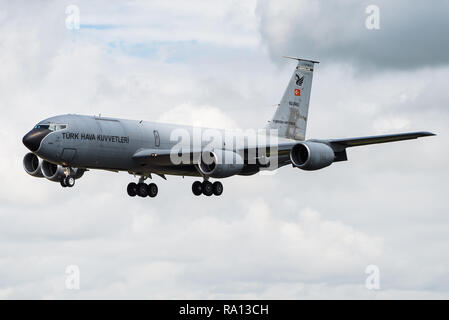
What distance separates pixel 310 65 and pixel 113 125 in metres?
21.2

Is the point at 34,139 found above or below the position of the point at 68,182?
above

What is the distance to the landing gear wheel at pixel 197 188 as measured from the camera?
70062 millimetres

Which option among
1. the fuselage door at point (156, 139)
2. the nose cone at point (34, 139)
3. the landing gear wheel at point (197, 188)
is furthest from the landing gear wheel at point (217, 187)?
the nose cone at point (34, 139)

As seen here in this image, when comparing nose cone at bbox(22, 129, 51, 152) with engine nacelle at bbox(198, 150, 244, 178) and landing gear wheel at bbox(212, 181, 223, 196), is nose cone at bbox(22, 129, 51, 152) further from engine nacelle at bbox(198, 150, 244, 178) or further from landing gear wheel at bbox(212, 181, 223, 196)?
landing gear wheel at bbox(212, 181, 223, 196)

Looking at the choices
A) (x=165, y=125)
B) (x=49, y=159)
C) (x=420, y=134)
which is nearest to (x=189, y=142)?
(x=165, y=125)

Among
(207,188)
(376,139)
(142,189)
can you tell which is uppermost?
(376,139)

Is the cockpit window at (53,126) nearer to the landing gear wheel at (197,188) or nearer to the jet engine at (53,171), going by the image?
the jet engine at (53,171)

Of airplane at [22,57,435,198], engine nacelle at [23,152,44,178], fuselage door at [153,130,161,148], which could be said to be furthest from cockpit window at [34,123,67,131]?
fuselage door at [153,130,161,148]

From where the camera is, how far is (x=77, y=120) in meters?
65.4

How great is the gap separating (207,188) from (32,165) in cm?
1264

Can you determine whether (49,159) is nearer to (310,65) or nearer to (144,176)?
(144,176)

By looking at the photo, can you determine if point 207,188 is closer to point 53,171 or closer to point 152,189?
Result: point 152,189

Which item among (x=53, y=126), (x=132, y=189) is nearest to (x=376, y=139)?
(x=132, y=189)

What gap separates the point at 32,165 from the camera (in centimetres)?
7125
